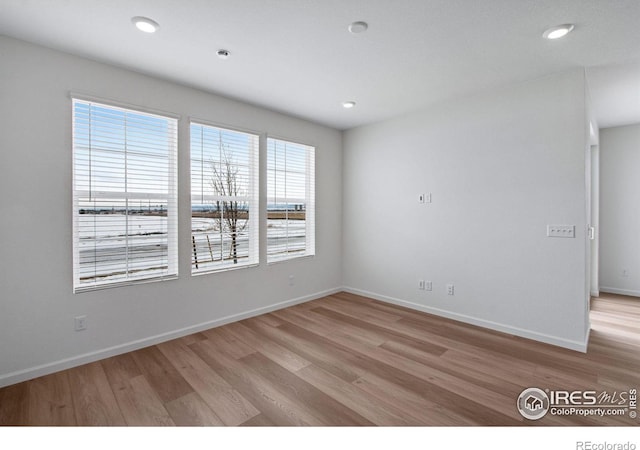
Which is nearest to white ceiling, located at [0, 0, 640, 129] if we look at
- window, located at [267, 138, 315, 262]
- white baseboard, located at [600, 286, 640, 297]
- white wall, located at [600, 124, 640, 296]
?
window, located at [267, 138, 315, 262]

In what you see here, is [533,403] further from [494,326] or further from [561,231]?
[561,231]

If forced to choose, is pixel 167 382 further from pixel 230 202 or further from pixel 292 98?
pixel 292 98

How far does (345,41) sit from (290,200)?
2.38m

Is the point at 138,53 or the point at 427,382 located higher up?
the point at 138,53

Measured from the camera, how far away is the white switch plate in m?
2.99

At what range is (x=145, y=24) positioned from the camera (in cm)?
223

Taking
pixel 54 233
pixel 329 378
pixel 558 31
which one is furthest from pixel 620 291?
pixel 54 233

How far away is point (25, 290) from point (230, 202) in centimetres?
199

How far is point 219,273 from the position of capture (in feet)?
11.9

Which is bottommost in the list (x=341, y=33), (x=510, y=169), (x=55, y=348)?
(x=55, y=348)

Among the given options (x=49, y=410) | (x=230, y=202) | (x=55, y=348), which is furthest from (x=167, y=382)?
(x=230, y=202)
